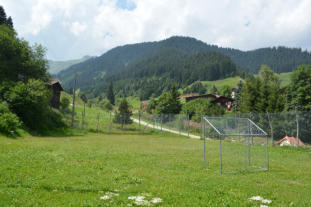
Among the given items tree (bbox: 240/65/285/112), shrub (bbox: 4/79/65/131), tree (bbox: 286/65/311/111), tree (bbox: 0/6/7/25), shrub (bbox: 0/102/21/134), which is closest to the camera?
shrub (bbox: 0/102/21/134)

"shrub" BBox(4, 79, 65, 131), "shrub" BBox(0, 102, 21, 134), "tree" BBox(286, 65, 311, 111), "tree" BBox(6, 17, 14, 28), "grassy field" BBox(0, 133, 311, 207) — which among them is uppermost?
"tree" BBox(6, 17, 14, 28)

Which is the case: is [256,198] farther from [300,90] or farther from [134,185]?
[300,90]

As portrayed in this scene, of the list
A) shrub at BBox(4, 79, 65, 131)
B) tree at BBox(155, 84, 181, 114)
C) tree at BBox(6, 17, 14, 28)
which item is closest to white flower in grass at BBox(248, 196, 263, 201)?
shrub at BBox(4, 79, 65, 131)

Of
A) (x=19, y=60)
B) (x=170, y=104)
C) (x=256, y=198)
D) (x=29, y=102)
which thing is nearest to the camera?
(x=256, y=198)

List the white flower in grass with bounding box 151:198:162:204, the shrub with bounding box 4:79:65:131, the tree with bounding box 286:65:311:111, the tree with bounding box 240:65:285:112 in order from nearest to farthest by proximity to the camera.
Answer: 1. the white flower in grass with bounding box 151:198:162:204
2. the shrub with bounding box 4:79:65:131
3. the tree with bounding box 240:65:285:112
4. the tree with bounding box 286:65:311:111

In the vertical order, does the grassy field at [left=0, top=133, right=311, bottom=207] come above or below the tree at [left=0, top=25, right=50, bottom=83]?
below

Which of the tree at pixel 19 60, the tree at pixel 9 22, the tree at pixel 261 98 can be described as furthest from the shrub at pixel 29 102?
the tree at pixel 9 22

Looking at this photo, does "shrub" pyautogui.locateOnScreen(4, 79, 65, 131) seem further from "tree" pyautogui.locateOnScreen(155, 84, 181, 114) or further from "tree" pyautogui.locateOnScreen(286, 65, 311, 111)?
"tree" pyautogui.locateOnScreen(155, 84, 181, 114)

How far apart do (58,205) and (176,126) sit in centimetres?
3373

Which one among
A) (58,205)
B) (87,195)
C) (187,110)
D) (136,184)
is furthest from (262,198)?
(187,110)

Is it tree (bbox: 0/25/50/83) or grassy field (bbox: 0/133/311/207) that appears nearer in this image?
grassy field (bbox: 0/133/311/207)

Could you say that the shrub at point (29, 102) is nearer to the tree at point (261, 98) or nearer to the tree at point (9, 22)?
the tree at point (261, 98)

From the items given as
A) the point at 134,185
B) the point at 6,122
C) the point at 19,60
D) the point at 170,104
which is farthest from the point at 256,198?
the point at 170,104

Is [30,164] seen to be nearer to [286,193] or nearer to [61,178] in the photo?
[61,178]
